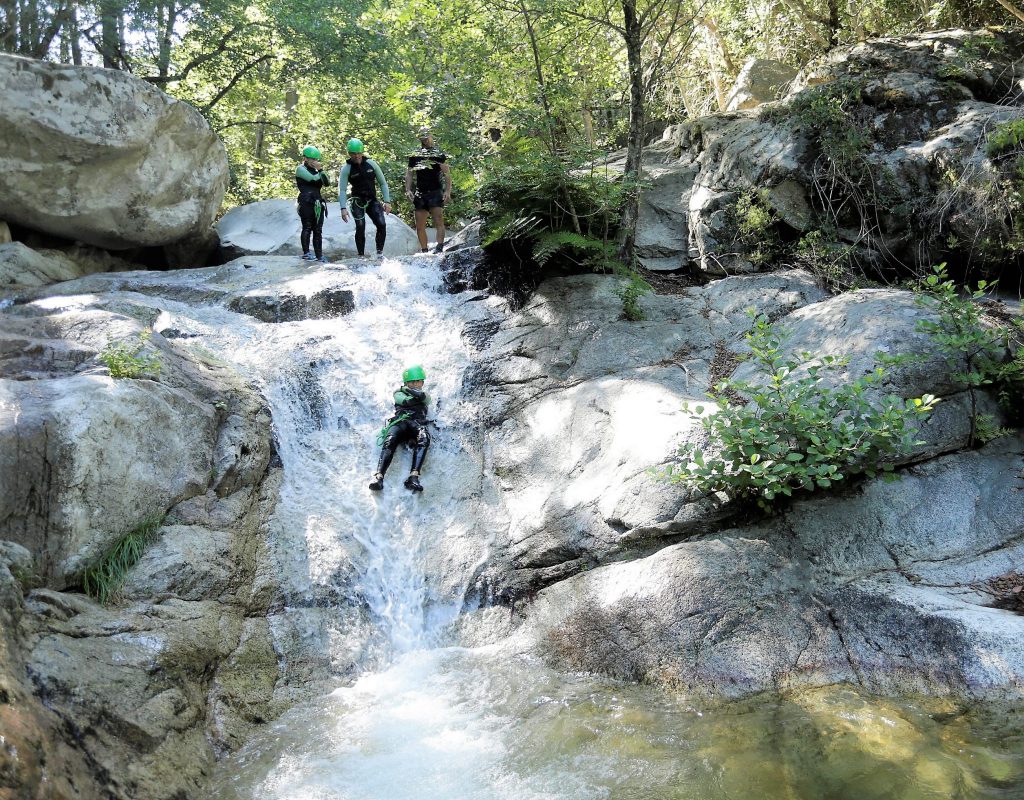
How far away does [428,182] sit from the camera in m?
12.4

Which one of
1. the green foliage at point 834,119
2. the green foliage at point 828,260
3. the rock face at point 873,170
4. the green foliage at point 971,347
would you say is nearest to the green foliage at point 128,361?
the rock face at point 873,170

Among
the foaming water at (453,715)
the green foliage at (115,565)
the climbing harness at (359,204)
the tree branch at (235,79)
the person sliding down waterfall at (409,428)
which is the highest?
the tree branch at (235,79)

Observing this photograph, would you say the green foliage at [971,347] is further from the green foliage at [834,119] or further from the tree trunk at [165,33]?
the tree trunk at [165,33]

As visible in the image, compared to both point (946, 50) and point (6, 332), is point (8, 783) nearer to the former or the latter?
point (6, 332)

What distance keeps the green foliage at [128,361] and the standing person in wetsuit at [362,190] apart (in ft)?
18.1

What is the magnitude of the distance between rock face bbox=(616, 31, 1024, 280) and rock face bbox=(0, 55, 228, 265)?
26.2 feet

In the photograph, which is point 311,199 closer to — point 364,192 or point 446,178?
point 364,192

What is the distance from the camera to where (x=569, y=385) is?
8.17m

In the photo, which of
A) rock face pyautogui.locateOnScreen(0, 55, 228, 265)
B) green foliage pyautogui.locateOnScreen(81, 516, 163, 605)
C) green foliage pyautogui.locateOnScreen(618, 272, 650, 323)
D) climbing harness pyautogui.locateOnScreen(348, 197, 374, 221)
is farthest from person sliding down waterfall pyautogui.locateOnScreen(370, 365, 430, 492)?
rock face pyautogui.locateOnScreen(0, 55, 228, 265)

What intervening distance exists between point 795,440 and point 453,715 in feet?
11.0

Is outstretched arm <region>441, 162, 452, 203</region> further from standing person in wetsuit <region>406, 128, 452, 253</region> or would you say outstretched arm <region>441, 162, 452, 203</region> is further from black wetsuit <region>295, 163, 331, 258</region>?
black wetsuit <region>295, 163, 331, 258</region>

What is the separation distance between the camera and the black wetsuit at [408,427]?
25.1ft

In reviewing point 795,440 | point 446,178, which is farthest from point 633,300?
point 446,178

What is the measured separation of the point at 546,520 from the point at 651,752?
250 centimetres
